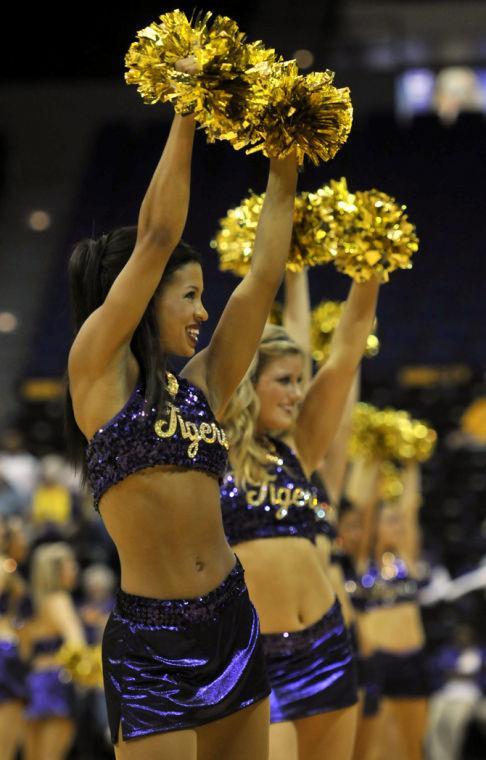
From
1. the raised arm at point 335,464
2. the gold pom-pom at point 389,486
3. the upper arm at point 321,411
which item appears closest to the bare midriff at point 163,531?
the upper arm at point 321,411

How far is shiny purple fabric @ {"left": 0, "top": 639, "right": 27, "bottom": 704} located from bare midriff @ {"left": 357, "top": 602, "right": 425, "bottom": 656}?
62.6 inches

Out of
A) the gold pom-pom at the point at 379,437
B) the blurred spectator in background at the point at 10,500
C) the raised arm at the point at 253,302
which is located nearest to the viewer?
the raised arm at the point at 253,302

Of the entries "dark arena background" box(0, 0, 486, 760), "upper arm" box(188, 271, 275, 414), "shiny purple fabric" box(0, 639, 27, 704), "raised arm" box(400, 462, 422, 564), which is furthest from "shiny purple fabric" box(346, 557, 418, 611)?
"upper arm" box(188, 271, 275, 414)

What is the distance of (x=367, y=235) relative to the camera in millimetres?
2930

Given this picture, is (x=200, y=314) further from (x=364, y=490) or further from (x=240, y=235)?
(x=364, y=490)

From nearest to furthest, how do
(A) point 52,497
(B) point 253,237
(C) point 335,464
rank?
(B) point 253,237 < (C) point 335,464 < (A) point 52,497

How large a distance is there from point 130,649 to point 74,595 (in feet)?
18.8

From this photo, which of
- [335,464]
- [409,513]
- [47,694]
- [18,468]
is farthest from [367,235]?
[18,468]

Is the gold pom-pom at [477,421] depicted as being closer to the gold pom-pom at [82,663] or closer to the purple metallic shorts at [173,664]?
the gold pom-pom at [82,663]

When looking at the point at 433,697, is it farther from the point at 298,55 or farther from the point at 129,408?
the point at 298,55

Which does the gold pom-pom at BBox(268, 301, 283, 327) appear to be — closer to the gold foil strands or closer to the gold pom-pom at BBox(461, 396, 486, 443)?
the gold foil strands

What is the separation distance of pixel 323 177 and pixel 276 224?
19.9 feet

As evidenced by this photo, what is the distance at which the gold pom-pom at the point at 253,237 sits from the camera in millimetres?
2953

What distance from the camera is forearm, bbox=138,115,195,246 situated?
84.5 inches
